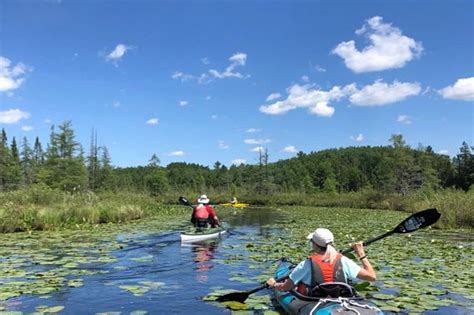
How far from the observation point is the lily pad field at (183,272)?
7.95 metres

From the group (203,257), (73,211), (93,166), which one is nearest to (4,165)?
(93,166)

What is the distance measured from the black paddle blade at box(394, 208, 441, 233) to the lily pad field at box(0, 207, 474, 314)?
48.5 inches

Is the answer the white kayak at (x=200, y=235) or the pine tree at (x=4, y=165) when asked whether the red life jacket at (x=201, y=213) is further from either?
the pine tree at (x=4, y=165)

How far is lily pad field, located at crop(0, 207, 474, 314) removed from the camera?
26.1 ft

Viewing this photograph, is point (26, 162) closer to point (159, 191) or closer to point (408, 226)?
point (159, 191)

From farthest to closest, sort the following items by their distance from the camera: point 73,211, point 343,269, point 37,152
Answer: point 37,152
point 73,211
point 343,269

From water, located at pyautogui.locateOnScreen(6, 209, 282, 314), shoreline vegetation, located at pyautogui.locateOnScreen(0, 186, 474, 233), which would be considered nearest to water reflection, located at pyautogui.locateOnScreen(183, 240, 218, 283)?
water, located at pyautogui.locateOnScreen(6, 209, 282, 314)

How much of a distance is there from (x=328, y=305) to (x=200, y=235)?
10955 mm

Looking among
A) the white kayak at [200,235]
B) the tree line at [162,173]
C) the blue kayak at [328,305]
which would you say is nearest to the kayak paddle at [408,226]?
the blue kayak at [328,305]

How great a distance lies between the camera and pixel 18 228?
1833 centimetres

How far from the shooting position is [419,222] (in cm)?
856

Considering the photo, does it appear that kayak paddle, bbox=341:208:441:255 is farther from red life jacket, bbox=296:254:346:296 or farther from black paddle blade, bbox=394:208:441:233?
red life jacket, bbox=296:254:346:296

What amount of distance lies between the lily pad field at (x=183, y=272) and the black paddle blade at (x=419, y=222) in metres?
1.23

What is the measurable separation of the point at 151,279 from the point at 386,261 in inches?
254
